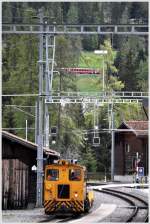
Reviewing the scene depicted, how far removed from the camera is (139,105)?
79.9m

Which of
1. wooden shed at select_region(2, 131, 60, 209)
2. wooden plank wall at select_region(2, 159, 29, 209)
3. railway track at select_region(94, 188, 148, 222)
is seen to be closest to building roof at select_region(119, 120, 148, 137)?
railway track at select_region(94, 188, 148, 222)

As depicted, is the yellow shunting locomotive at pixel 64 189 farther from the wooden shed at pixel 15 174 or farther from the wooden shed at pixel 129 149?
the wooden shed at pixel 129 149

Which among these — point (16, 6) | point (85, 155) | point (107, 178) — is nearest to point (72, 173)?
point (107, 178)

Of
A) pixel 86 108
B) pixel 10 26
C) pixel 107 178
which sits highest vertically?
pixel 10 26

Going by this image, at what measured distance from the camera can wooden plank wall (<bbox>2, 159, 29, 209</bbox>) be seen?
107 ft

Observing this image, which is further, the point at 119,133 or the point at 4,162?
the point at 119,133

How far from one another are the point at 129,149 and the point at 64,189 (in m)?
40.2

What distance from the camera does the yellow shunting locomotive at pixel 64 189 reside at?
28.3 m

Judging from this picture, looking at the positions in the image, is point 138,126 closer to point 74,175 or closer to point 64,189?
point 74,175

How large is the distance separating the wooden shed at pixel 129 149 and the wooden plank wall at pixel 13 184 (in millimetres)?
33587

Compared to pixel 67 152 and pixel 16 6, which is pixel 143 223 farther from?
pixel 16 6

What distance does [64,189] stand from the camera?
28500 mm

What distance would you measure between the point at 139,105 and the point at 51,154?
45.9 metres

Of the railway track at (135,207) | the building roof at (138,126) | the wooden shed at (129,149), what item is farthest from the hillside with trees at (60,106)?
the railway track at (135,207)
